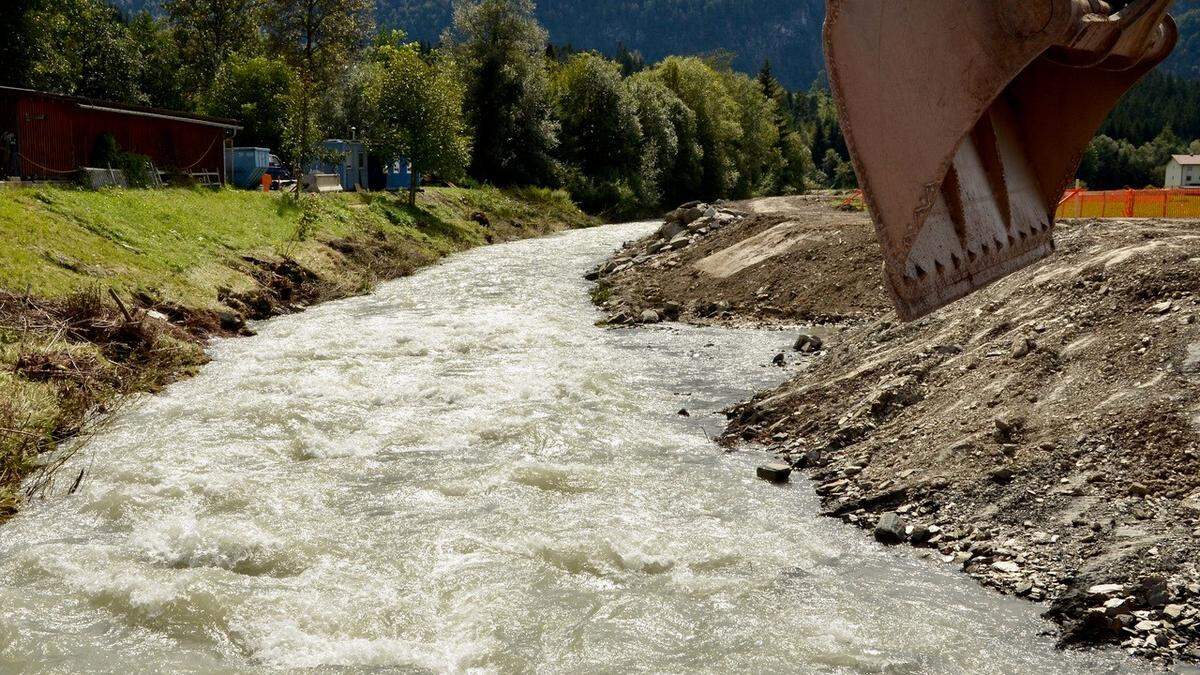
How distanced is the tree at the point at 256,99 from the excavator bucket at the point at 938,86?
4978 cm

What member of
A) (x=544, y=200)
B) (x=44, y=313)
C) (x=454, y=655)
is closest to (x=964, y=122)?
(x=454, y=655)

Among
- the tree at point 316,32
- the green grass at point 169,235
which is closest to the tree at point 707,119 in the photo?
the tree at point 316,32

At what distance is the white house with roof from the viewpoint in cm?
13288

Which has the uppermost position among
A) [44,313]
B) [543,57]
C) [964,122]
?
[543,57]

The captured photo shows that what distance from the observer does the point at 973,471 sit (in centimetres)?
979

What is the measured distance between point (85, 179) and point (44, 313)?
668 inches

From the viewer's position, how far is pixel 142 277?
22938 millimetres

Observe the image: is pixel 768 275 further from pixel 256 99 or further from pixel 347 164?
pixel 256 99

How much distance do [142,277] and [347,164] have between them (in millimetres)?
32331

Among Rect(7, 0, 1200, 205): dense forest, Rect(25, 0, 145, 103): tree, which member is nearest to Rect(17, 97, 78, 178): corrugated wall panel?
Rect(7, 0, 1200, 205): dense forest

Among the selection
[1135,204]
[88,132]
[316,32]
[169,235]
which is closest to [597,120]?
[316,32]

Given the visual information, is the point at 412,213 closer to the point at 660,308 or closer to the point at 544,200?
the point at 544,200

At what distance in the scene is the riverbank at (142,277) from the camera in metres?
14.2

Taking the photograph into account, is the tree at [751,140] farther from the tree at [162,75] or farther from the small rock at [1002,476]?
the small rock at [1002,476]
